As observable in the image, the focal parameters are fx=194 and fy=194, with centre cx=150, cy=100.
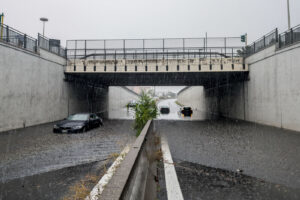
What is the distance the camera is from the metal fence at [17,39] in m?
13.4

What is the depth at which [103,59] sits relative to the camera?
1992 centimetres

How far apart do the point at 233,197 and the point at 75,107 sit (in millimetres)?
23198

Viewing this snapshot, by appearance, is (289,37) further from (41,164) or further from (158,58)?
(41,164)

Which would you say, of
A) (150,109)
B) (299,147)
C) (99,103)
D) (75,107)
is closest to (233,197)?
(299,147)

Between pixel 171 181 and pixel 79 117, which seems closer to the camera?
pixel 171 181

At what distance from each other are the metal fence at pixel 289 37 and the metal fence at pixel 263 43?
0.49m

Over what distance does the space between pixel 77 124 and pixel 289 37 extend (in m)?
15.8

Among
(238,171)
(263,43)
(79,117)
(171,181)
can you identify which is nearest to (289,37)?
(263,43)

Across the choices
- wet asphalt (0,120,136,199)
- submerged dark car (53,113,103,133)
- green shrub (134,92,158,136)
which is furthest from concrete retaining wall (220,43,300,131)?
submerged dark car (53,113,103,133)

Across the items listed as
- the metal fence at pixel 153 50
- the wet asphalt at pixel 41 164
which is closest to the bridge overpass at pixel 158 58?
the metal fence at pixel 153 50

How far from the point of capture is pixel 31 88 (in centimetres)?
1569

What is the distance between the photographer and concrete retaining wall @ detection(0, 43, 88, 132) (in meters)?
13.1

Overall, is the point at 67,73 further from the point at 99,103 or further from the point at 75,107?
the point at 99,103

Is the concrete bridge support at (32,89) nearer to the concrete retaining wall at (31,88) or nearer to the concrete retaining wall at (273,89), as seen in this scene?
the concrete retaining wall at (31,88)
